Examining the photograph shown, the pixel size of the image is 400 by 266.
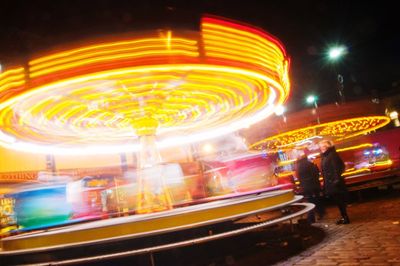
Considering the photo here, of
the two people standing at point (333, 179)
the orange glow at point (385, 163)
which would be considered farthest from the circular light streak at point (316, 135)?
the two people standing at point (333, 179)

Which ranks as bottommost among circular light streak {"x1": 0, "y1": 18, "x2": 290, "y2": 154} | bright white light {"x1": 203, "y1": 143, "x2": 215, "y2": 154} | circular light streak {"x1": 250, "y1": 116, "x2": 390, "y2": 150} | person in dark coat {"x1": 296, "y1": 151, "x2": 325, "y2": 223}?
person in dark coat {"x1": 296, "y1": 151, "x2": 325, "y2": 223}

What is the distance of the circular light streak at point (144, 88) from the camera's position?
5043mm

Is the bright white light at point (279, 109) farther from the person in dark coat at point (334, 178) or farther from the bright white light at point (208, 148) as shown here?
the bright white light at point (208, 148)

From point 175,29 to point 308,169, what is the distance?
491 cm

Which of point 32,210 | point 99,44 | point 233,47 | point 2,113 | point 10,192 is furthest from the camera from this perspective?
point 10,192

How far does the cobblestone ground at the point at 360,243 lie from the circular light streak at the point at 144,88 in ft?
9.33

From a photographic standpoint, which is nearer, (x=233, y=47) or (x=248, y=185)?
(x=233, y=47)

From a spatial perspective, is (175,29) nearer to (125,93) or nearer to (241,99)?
(125,93)

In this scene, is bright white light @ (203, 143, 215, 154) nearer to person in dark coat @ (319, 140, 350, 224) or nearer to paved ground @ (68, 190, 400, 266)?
paved ground @ (68, 190, 400, 266)

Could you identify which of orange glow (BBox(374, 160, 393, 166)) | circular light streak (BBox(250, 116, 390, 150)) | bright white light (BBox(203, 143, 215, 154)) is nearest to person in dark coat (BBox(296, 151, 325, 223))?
orange glow (BBox(374, 160, 393, 166))

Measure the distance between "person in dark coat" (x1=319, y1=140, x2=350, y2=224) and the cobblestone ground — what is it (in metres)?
0.36

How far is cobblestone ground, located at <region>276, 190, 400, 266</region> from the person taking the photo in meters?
4.14

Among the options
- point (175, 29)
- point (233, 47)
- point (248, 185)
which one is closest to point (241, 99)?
point (233, 47)

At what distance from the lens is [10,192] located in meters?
14.0
